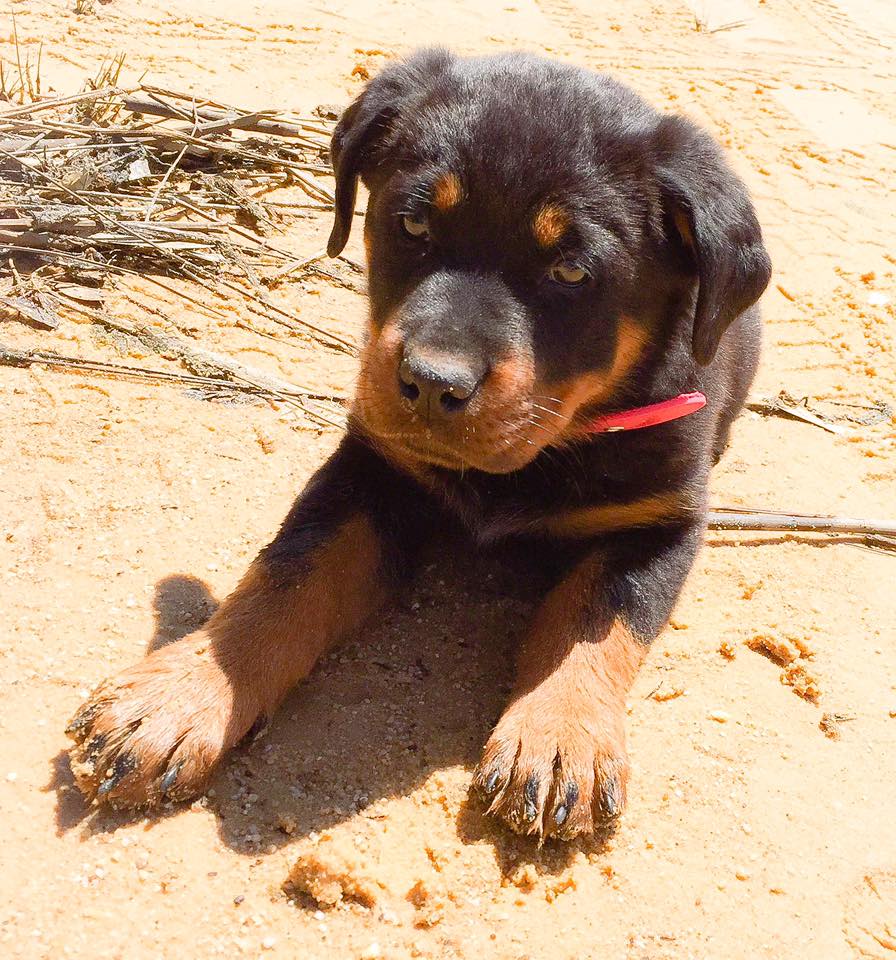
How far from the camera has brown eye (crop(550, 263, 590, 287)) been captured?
2403mm

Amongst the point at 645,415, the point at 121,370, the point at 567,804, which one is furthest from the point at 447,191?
the point at 121,370

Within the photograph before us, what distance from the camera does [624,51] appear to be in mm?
8141

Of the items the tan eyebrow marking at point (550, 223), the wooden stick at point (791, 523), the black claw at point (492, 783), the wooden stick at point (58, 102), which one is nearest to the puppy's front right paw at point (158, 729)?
the black claw at point (492, 783)

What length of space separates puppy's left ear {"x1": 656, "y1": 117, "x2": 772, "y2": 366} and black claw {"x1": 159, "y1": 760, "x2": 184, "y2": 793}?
5.15ft

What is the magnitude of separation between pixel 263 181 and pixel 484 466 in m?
3.49

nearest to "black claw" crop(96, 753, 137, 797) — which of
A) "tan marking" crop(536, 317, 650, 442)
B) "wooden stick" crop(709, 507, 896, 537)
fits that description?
"tan marking" crop(536, 317, 650, 442)

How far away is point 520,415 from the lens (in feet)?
7.61

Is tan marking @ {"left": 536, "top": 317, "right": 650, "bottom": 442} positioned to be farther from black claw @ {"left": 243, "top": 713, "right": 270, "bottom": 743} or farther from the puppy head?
black claw @ {"left": 243, "top": 713, "right": 270, "bottom": 743}

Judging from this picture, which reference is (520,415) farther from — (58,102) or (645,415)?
(58,102)

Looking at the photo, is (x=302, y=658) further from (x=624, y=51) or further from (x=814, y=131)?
(x=624, y=51)

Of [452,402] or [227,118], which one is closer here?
[452,402]

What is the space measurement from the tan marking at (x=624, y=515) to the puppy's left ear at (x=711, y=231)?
1.39ft

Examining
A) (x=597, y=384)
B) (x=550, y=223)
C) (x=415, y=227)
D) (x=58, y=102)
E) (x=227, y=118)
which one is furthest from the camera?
(x=227, y=118)

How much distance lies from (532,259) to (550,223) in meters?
0.09
